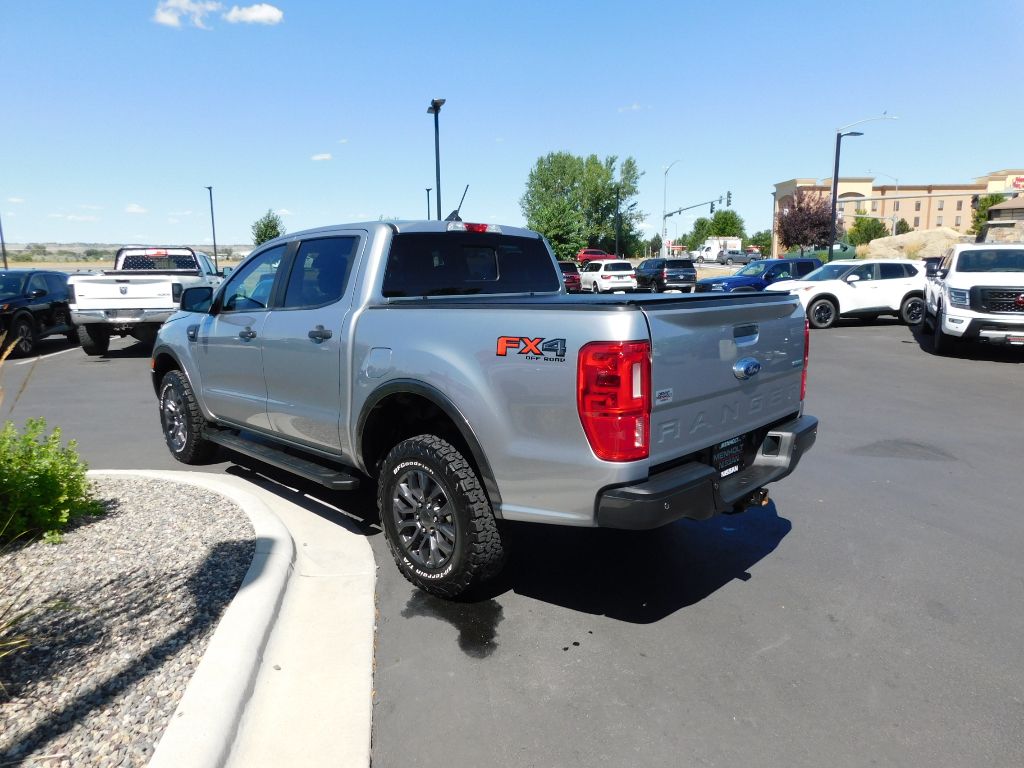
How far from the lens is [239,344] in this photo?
17.6ft

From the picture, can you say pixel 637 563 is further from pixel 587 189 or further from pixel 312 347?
pixel 587 189

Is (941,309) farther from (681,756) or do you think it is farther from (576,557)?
(681,756)

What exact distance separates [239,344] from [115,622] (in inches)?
96.4

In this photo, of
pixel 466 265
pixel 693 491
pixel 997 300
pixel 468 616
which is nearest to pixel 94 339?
pixel 466 265

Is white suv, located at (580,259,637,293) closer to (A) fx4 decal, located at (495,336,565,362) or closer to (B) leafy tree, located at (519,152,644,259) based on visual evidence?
(A) fx4 decal, located at (495,336,565,362)

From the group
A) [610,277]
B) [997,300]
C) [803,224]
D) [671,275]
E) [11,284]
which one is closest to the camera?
[997,300]

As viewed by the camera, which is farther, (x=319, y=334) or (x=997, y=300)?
(x=997, y=300)

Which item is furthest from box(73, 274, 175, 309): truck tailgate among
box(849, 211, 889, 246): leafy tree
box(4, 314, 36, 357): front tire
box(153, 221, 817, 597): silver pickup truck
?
box(849, 211, 889, 246): leafy tree

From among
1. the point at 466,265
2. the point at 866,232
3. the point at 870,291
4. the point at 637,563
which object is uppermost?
the point at 866,232

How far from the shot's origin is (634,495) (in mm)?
3107

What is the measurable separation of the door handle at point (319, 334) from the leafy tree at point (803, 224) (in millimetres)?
64304

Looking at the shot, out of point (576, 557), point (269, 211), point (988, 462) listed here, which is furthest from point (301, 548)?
point (269, 211)

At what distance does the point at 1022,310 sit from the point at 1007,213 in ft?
270

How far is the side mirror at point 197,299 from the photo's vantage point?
238 inches
